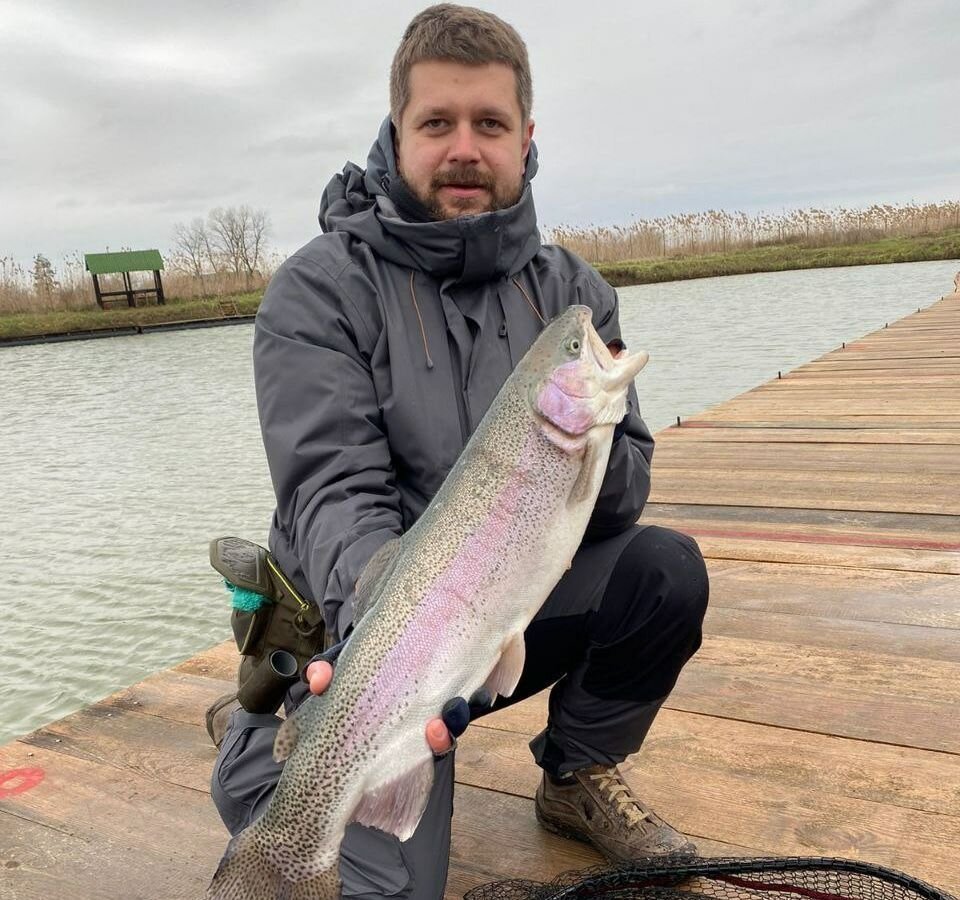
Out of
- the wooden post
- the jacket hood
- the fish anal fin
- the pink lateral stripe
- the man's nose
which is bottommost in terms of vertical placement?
the pink lateral stripe

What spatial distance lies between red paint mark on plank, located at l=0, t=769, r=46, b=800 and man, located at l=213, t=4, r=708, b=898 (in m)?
1.08

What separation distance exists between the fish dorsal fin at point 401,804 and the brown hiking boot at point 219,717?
1450 millimetres

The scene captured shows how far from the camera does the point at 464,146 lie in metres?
2.56

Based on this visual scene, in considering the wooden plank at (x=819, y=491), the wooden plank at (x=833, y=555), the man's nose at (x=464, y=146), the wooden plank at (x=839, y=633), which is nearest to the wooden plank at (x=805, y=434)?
the wooden plank at (x=819, y=491)

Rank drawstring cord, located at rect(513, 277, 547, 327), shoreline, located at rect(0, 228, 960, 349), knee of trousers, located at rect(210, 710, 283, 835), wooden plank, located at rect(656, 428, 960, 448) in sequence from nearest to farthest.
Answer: knee of trousers, located at rect(210, 710, 283, 835)
drawstring cord, located at rect(513, 277, 547, 327)
wooden plank, located at rect(656, 428, 960, 448)
shoreline, located at rect(0, 228, 960, 349)

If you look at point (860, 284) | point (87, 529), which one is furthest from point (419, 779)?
point (860, 284)

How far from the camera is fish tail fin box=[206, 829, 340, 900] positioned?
1760 millimetres

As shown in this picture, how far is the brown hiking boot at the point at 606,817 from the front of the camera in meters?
2.44

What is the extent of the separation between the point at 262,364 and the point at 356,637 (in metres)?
1.00

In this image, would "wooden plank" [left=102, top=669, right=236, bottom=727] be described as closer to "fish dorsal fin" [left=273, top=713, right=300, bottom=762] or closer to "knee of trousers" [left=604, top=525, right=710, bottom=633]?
"fish dorsal fin" [left=273, top=713, right=300, bottom=762]

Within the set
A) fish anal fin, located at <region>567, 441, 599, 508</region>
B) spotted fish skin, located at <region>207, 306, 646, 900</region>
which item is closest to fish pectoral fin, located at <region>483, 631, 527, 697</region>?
spotted fish skin, located at <region>207, 306, 646, 900</region>

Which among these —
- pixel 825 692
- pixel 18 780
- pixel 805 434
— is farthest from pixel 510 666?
pixel 805 434

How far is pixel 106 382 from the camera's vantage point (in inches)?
856

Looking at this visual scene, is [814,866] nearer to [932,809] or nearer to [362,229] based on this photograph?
[932,809]
